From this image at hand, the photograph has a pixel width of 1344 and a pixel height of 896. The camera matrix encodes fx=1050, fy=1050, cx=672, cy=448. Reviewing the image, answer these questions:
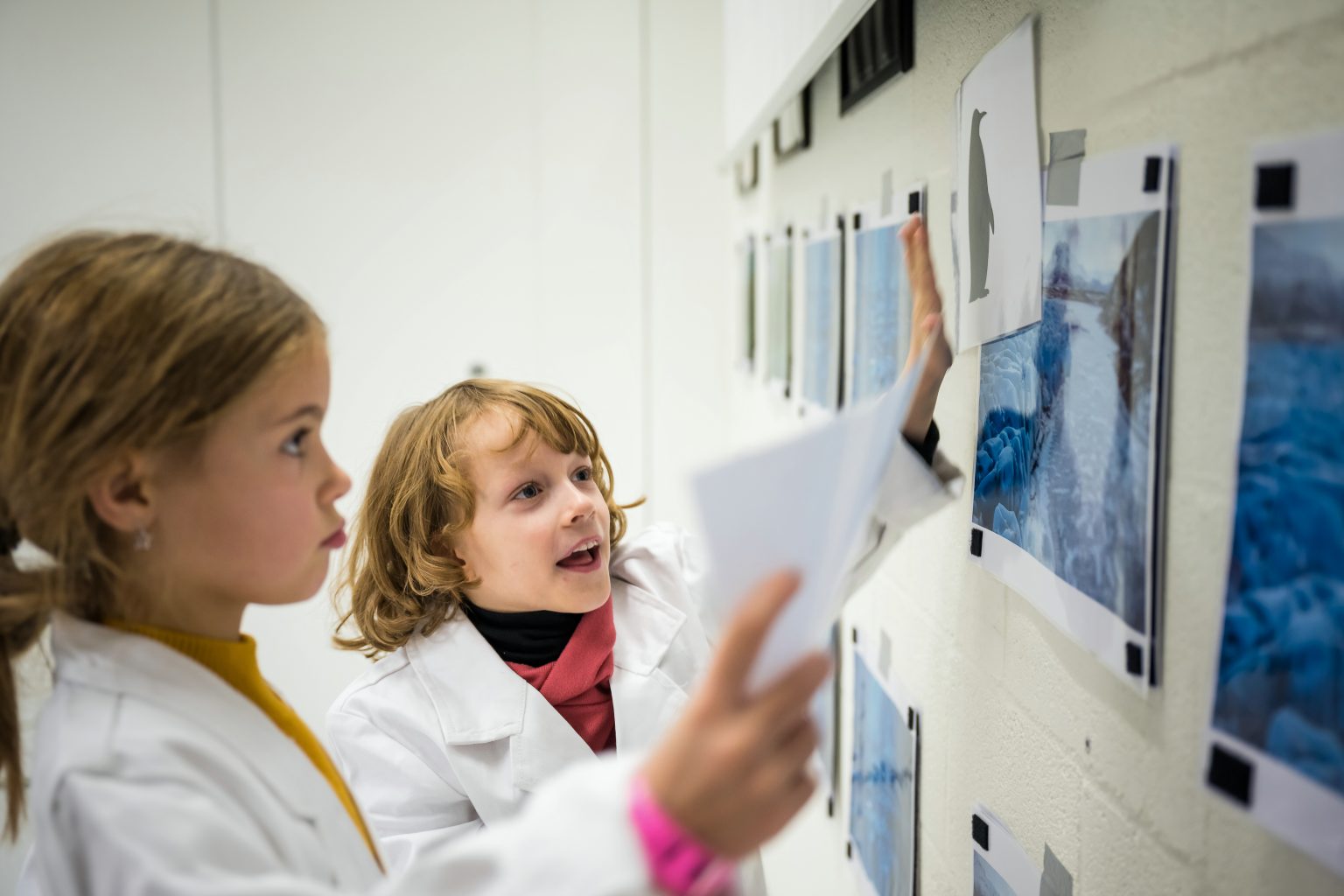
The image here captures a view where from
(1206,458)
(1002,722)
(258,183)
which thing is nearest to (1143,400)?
(1206,458)

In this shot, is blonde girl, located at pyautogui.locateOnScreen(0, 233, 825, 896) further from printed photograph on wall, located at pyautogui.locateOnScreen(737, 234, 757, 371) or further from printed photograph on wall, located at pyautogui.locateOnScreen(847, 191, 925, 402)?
printed photograph on wall, located at pyautogui.locateOnScreen(737, 234, 757, 371)

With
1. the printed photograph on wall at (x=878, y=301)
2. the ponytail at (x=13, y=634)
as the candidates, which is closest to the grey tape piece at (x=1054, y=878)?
the printed photograph on wall at (x=878, y=301)

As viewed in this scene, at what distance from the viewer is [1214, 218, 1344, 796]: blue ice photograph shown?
59 centimetres

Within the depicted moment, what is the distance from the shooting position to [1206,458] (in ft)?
2.39

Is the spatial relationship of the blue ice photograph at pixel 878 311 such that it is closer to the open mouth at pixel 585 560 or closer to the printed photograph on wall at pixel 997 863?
the open mouth at pixel 585 560

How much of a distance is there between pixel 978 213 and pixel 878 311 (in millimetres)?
487

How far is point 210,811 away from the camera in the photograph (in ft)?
2.46

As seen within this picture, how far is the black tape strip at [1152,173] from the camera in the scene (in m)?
0.77

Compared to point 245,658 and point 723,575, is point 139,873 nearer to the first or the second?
point 245,658

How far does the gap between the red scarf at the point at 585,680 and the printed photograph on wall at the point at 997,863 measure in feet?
1.65

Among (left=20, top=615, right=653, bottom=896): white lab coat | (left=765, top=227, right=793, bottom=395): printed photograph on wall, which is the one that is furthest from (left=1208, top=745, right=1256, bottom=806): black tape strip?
(left=765, top=227, right=793, bottom=395): printed photograph on wall

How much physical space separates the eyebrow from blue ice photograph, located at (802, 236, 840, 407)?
4.22 feet

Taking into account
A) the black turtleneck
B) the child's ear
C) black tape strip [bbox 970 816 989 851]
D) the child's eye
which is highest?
the child's eye

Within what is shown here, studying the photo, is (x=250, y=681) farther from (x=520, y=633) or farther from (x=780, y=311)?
(x=780, y=311)
